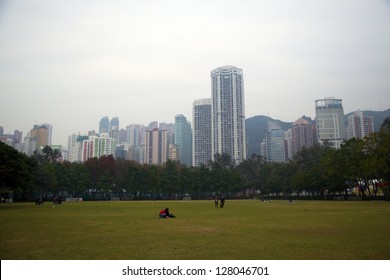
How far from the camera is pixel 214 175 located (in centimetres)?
11881

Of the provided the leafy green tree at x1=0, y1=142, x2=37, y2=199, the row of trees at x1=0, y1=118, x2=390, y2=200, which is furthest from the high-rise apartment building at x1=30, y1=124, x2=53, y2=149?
the leafy green tree at x1=0, y1=142, x2=37, y2=199

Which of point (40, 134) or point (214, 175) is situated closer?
point (214, 175)

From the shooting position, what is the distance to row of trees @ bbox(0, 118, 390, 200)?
190ft

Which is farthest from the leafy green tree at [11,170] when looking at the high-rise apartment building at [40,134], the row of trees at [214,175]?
the high-rise apartment building at [40,134]

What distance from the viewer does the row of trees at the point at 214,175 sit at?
57.9 metres

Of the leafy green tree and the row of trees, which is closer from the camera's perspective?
the leafy green tree

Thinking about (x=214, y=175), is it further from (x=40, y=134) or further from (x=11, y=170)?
(x=40, y=134)

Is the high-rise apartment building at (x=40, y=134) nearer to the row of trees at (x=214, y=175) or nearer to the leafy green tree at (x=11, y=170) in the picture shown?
the row of trees at (x=214, y=175)

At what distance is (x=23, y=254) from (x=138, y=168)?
334 ft

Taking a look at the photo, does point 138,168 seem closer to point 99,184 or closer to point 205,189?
point 99,184

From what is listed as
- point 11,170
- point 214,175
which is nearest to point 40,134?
point 214,175

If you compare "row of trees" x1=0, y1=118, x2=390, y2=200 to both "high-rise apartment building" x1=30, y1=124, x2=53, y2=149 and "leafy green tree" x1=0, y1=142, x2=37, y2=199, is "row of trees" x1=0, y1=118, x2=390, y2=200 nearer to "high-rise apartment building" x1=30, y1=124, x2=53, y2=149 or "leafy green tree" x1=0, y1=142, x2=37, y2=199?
"leafy green tree" x1=0, y1=142, x2=37, y2=199

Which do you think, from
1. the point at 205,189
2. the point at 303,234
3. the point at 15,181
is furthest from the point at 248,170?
the point at 303,234
